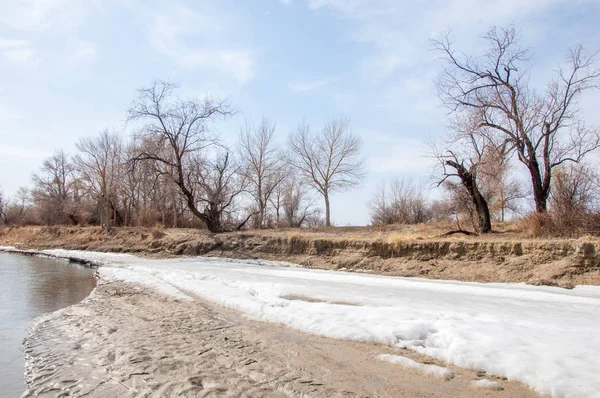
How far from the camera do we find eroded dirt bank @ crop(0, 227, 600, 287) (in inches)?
413

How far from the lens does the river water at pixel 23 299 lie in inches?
196

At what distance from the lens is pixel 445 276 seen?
12.5 m

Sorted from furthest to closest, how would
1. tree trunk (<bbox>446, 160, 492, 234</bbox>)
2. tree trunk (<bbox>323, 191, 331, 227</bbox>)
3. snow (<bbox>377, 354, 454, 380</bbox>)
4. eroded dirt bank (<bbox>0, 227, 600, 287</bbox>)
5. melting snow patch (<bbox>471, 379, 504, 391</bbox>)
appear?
tree trunk (<bbox>323, 191, 331, 227</bbox>) < tree trunk (<bbox>446, 160, 492, 234</bbox>) < eroded dirt bank (<bbox>0, 227, 600, 287</bbox>) < snow (<bbox>377, 354, 454, 380</bbox>) < melting snow patch (<bbox>471, 379, 504, 391</bbox>)

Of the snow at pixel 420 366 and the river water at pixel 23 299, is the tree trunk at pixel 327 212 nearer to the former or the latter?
the river water at pixel 23 299

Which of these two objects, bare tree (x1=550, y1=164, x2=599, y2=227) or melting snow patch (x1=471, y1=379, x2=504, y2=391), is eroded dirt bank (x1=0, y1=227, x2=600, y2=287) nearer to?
bare tree (x1=550, y1=164, x2=599, y2=227)

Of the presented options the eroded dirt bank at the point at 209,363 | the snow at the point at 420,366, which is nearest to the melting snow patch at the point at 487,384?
the eroded dirt bank at the point at 209,363

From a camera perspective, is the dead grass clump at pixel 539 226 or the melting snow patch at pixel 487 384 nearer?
the melting snow patch at pixel 487 384

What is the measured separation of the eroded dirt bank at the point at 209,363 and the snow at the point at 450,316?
1.09 ft

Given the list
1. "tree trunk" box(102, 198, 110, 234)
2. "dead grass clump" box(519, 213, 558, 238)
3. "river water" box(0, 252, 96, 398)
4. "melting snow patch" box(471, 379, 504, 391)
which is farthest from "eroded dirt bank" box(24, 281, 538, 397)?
"tree trunk" box(102, 198, 110, 234)

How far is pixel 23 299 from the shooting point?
33.7 feet

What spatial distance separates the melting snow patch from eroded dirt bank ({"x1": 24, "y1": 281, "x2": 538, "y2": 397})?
66mm

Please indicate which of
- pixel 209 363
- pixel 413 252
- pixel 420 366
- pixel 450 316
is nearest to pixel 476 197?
pixel 413 252

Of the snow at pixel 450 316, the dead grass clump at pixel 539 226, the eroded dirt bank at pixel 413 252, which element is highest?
the dead grass clump at pixel 539 226

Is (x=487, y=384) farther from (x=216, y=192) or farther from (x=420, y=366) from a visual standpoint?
(x=216, y=192)
